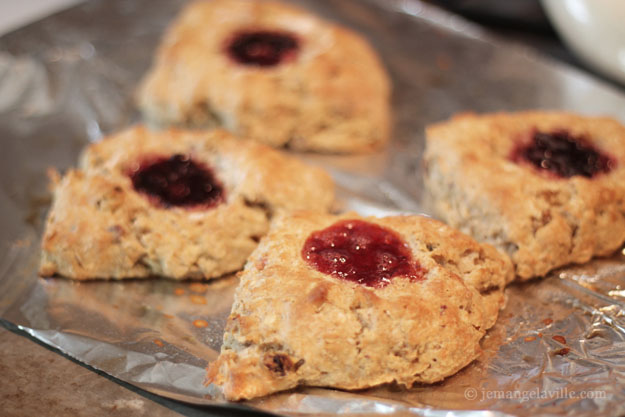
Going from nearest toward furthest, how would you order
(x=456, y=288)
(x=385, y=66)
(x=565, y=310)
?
1. (x=456, y=288)
2. (x=565, y=310)
3. (x=385, y=66)

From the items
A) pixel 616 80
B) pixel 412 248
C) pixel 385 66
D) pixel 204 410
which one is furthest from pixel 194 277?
pixel 616 80

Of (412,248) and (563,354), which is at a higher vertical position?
(412,248)

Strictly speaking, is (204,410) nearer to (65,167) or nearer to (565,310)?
(565,310)

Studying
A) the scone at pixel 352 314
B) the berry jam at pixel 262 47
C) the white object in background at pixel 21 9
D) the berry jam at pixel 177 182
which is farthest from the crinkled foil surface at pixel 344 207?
the white object in background at pixel 21 9

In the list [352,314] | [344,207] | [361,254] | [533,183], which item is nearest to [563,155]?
[533,183]

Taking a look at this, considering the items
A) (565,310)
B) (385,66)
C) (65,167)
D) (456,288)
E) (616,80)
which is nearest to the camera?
(456,288)

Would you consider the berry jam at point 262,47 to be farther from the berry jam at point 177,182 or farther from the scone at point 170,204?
the berry jam at point 177,182

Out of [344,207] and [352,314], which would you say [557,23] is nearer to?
[344,207]

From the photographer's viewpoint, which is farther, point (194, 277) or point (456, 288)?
point (194, 277)
